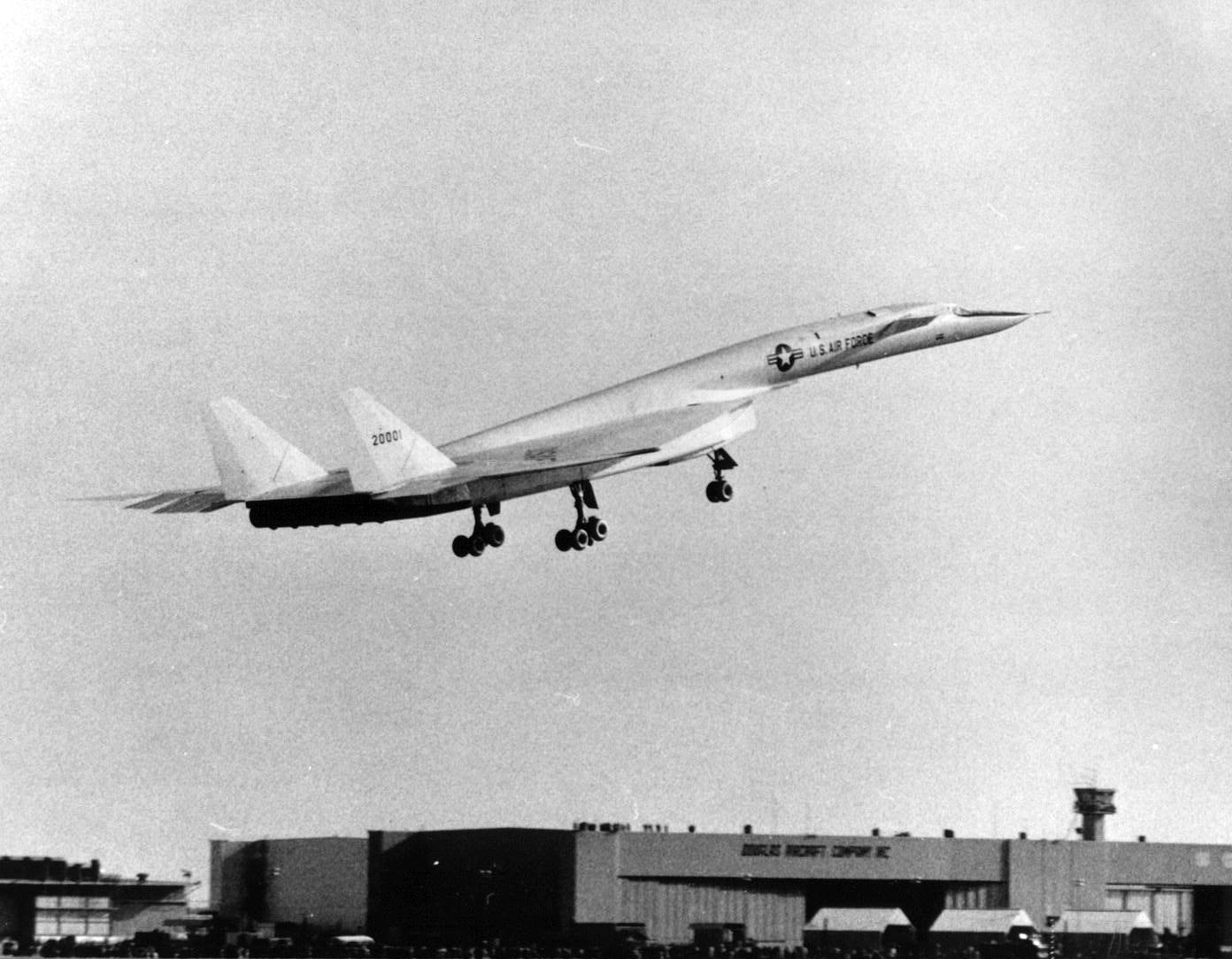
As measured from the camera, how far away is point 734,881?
79875 millimetres

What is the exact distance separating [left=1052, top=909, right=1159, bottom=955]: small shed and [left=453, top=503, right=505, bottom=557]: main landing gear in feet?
119

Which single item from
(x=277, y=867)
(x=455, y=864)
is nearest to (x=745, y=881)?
(x=455, y=864)

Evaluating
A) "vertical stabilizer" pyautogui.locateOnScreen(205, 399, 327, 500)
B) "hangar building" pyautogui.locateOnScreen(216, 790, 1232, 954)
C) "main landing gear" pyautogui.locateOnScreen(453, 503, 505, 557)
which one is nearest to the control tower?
"hangar building" pyautogui.locateOnScreen(216, 790, 1232, 954)

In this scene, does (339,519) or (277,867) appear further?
(277,867)

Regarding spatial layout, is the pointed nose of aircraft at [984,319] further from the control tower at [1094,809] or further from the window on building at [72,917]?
the window on building at [72,917]

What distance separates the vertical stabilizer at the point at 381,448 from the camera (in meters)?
44.9

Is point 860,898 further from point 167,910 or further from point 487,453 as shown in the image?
point 487,453

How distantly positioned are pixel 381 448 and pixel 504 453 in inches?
128

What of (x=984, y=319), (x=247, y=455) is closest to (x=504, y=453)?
(x=247, y=455)

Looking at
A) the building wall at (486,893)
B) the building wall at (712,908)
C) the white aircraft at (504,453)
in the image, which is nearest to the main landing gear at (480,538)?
the white aircraft at (504,453)

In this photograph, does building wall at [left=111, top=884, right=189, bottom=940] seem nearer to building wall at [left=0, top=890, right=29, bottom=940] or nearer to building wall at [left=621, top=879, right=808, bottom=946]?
building wall at [left=0, top=890, right=29, bottom=940]

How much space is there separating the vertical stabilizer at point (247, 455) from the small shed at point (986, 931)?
3707cm

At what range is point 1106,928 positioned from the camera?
7831 centimetres

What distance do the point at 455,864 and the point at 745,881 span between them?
36.1 feet
